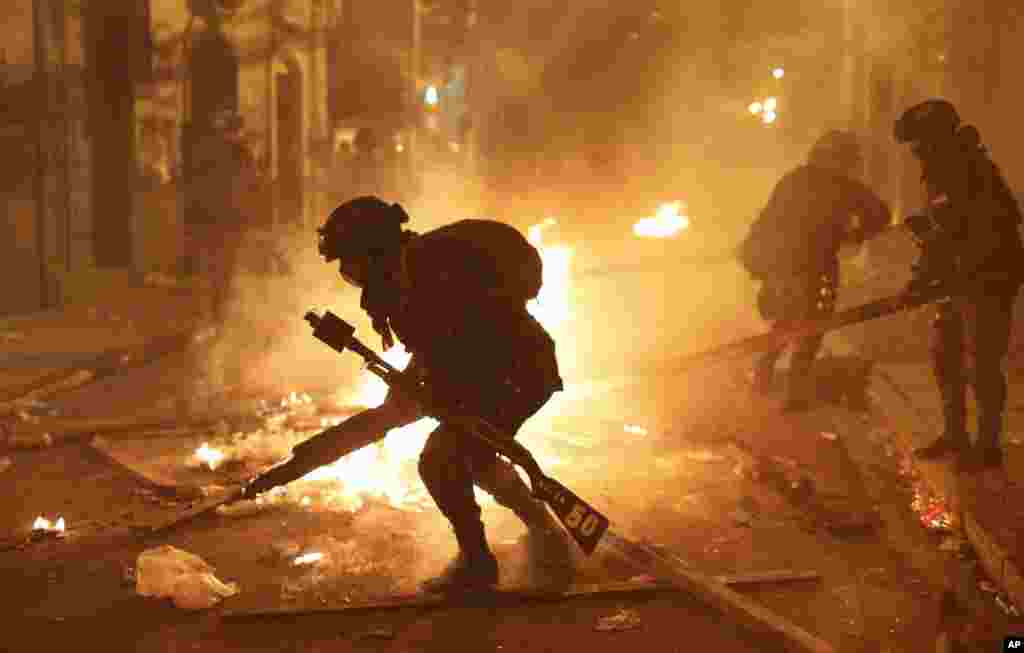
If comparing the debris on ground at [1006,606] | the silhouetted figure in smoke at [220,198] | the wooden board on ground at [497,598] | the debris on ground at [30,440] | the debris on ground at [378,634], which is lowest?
the debris on ground at [1006,606]

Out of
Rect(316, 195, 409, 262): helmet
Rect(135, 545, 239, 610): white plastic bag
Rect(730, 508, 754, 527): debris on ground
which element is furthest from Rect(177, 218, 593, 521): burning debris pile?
Rect(730, 508, 754, 527): debris on ground

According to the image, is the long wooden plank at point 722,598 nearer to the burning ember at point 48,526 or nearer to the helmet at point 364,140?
the burning ember at point 48,526

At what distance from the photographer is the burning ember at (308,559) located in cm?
506

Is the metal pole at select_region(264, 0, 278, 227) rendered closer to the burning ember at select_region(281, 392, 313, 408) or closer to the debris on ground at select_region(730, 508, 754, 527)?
the burning ember at select_region(281, 392, 313, 408)

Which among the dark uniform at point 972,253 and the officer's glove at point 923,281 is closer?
the dark uniform at point 972,253

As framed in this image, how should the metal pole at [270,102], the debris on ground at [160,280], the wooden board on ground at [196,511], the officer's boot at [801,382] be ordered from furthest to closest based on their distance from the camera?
the metal pole at [270,102]
the debris on ground at [160,280]
the officer's boot at [801,382]
the wooden board on ground at [196,511]

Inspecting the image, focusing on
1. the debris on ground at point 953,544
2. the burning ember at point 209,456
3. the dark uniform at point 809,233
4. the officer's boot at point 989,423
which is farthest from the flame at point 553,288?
the debris on ground at point 953,544

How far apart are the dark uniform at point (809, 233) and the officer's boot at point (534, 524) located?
342 cm

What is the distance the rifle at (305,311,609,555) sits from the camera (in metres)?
4.11

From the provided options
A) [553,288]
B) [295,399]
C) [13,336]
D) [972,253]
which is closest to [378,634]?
[972,253]

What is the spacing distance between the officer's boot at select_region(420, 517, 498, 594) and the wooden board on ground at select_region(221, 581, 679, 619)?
58 mm

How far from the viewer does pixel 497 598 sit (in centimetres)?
454

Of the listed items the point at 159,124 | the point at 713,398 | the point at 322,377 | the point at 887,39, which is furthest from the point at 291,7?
the point at 713,398

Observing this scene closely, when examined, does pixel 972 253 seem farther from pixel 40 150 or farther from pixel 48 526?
pixel 40 150
